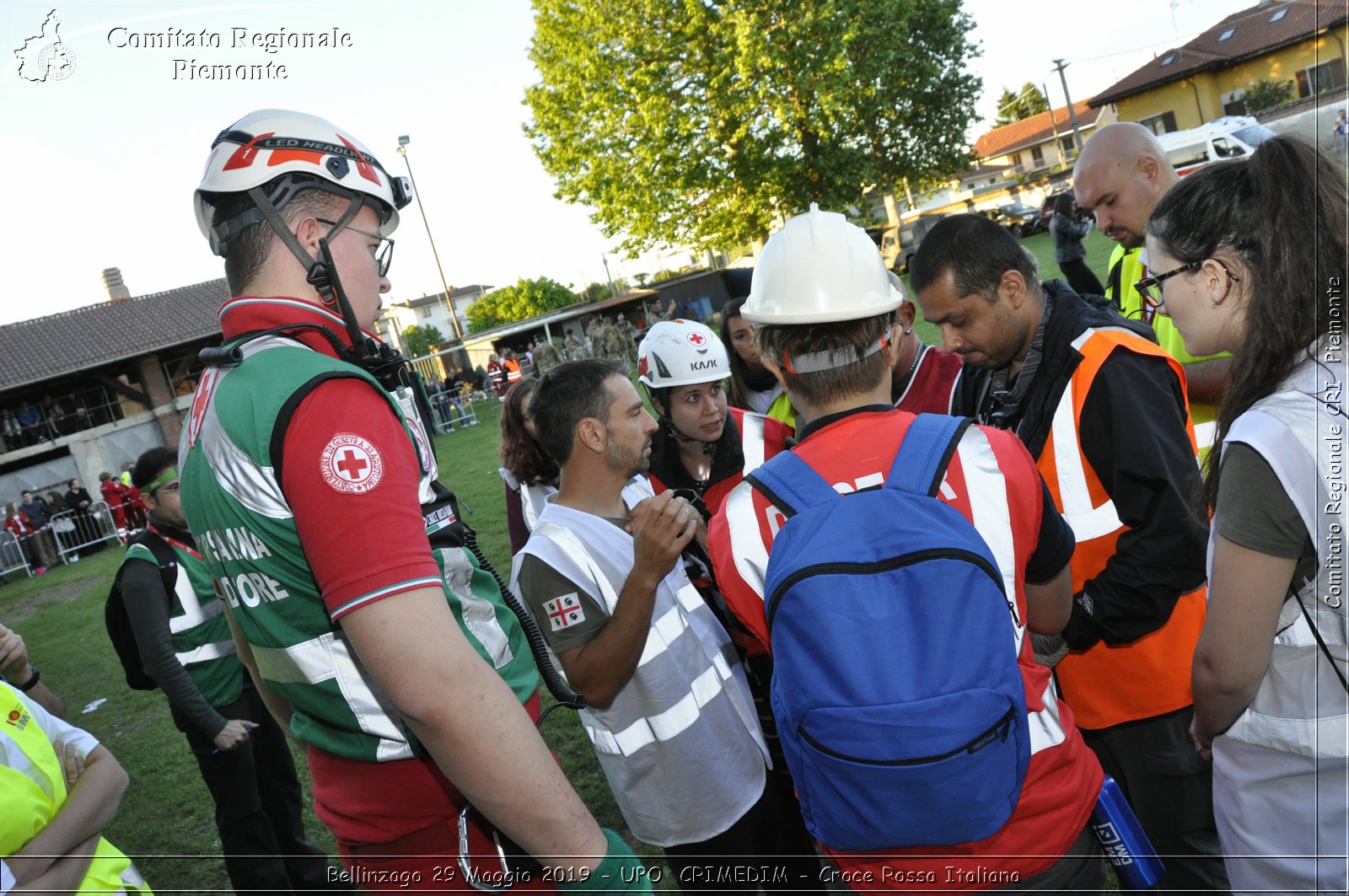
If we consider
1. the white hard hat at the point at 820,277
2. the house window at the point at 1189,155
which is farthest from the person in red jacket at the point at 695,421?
the house window at the point at 1189,155

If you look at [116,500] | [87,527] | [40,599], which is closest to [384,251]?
[40,599]

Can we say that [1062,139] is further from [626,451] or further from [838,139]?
[626,451]

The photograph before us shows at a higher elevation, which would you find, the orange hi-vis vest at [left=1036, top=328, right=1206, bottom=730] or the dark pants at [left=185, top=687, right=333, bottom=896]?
the orange hi-vis vest at [left=1036, top=328, right=1206, bottom=730]

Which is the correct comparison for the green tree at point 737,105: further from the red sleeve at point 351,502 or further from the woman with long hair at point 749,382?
the red sleeve at point 351,502

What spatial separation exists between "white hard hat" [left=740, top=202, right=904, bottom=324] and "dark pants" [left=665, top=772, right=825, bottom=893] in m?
1.89

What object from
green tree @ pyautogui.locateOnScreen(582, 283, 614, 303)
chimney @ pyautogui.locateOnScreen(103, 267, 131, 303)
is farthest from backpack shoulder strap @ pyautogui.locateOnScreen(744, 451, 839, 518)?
green tree @ pyautogui.locateOnScreen(582, 283, 614, 303)

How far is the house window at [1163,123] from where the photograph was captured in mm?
24766

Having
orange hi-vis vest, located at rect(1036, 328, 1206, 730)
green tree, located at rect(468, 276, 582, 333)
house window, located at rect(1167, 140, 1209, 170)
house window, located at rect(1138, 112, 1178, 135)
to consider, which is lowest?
orange hi-vis vest, located at rect(1036, 328, 1206, 730)

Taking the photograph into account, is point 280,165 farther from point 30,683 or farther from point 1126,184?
point 1126,184

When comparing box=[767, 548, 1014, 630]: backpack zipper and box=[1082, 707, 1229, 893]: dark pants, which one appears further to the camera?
box=[1082, 707, 1229, 893]: dark pants

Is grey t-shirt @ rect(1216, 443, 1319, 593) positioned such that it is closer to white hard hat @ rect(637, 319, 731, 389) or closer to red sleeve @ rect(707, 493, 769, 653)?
red sleeve @ rect(707, 493, 769, 653)

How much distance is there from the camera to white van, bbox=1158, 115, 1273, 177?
21.0 meters

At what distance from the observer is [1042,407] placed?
2.71m

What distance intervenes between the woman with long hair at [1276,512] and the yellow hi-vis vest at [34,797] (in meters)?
2.98
